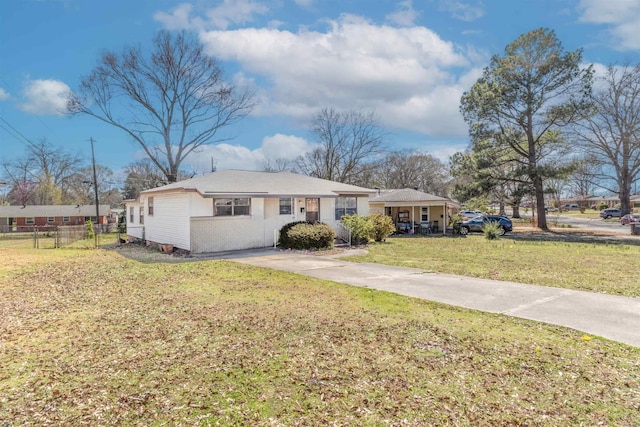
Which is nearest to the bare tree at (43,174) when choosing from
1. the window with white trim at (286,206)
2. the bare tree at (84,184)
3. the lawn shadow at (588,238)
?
the bare tree at (84,184)

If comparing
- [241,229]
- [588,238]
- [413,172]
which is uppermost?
[413,172]

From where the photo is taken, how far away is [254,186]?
16406 millimetres

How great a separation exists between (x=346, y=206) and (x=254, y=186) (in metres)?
5.38

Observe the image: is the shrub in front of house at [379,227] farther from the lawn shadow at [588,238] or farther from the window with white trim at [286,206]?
the lawn shadow at [588,238]

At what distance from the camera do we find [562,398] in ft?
10.8

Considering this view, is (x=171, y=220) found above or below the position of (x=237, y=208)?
below

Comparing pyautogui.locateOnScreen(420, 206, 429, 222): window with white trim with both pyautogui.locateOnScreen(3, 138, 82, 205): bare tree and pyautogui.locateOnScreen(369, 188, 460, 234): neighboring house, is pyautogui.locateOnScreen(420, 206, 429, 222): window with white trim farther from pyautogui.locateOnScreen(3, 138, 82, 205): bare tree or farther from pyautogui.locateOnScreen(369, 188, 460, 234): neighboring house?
pyautogui.locateOnScreen(3, 138, 82, 205): bare tree

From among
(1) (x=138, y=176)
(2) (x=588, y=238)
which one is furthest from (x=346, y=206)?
(1) (x=138, y=176)

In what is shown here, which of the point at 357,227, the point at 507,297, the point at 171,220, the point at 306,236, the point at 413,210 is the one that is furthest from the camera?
the point at 413,210

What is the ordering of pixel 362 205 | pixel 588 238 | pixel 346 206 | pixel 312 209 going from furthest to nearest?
pixel 588 238
pixel 362 205
pixel 346 206
pixel 312 209

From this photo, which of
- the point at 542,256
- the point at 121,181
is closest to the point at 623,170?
the point at 542,256

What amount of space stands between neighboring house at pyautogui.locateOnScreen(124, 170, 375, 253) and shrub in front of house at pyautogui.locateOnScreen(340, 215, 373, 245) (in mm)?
1213

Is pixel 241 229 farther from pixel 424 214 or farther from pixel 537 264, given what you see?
pixel 424 214

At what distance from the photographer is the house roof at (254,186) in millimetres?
14797
